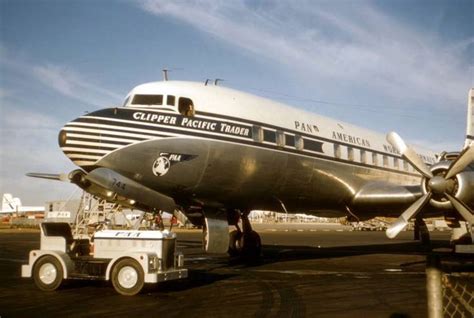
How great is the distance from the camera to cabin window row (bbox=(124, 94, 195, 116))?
12539mm

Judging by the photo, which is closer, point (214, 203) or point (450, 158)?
point (214, 203)

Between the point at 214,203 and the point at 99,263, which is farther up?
the point at 214,203

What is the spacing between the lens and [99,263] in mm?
10508

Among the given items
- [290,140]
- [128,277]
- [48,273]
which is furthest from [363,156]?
[48,273]

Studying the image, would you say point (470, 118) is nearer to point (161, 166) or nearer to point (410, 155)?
point (410, 155)

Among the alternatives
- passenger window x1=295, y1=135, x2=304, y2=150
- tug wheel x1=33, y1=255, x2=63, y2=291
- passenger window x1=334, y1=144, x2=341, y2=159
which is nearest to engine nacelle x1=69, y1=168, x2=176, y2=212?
tug wheel x1=33, y1=255, x2=63, y2=291

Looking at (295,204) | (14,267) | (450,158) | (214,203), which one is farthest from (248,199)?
(14,267)

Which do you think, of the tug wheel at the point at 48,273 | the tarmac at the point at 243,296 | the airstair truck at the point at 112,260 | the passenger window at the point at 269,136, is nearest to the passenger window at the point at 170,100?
the passenger window at the point at 269,136

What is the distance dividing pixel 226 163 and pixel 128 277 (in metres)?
4.21

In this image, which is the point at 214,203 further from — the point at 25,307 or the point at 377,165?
the point at 377,165

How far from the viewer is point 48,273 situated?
10375 millimetres

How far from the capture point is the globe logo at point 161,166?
11.7 meters

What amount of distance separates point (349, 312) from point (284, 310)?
3.60 ft

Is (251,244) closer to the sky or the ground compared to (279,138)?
closer to the ground
